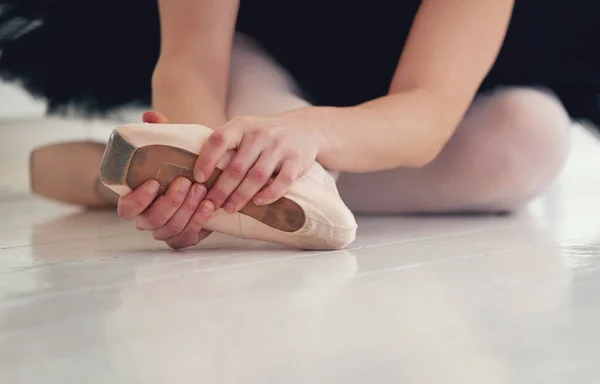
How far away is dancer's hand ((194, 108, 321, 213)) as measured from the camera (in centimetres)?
67

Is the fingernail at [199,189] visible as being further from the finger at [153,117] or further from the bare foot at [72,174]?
the bare foot at [72,174]

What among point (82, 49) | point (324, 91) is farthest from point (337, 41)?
point (82, 49)

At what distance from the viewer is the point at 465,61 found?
84cm

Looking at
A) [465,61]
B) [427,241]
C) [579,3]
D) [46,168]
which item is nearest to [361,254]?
[427,241]

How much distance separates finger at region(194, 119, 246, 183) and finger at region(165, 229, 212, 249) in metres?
0.08

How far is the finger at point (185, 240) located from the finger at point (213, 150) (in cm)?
8

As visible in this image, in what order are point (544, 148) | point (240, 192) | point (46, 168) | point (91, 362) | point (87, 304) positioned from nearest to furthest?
point (91, 362) < point (87, 304) < point (240, 192) < point (544, 148) < point (46, 168)

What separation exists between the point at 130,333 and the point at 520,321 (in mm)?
234

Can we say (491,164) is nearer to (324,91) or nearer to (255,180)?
(324,91)

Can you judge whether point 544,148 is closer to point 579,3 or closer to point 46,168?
point 579,3

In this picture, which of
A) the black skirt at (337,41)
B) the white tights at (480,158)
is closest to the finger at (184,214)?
the white tights at (480,158)

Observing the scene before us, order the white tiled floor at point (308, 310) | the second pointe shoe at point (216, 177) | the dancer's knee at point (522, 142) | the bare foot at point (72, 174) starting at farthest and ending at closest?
the bare foot at point (72, 174), the dancer's knee at point (522, 142), the second pointe shoe at point (216, 177), the white tiled floor at point (308, 310)

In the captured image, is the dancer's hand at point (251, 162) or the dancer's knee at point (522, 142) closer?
the dancer's hand at point (251, 162)

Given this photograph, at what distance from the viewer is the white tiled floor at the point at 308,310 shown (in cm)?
39
